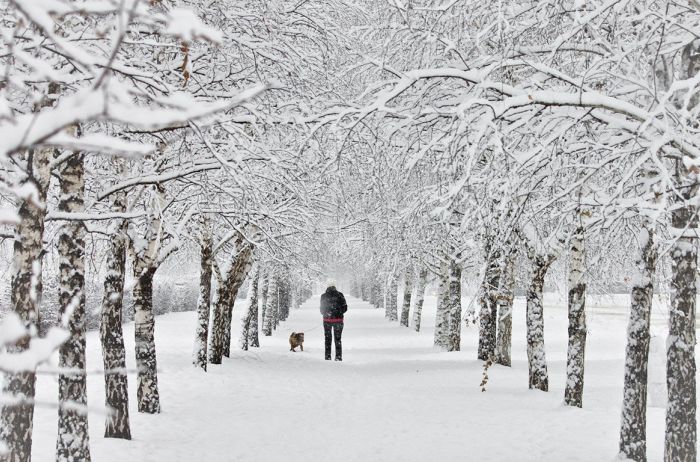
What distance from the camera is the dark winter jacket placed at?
17125mm

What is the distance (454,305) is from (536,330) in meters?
7.43

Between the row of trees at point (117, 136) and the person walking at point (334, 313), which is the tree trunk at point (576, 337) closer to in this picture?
the row of trees at point (117, 136)

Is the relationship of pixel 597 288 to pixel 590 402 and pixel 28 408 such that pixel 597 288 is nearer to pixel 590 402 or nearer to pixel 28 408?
pixel 590 402

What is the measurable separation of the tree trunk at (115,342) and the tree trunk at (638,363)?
5.51m

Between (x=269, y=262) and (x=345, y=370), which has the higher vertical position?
(x=269, y=262)

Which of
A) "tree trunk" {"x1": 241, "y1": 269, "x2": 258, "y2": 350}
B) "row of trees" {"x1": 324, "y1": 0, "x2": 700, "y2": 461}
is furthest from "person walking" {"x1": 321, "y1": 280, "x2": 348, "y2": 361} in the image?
"row of trees" {"x1": 324, "y1": 0, "x2": 700, "y2": 461}

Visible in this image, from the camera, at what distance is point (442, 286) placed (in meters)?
20.8

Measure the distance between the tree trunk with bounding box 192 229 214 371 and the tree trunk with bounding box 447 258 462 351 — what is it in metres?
7.24

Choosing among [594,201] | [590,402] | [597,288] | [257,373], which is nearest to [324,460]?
[594,201]

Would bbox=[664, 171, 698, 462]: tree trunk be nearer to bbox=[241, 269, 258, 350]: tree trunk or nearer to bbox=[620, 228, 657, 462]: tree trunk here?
bbox=[620, 228, 657, 462]: tree trunk

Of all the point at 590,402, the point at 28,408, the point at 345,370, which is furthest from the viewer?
the point at 345,370

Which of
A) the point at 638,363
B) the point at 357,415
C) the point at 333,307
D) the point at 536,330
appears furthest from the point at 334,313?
the point at 638,363

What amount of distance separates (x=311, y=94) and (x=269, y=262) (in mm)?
12788

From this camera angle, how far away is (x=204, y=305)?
45.5 ft
